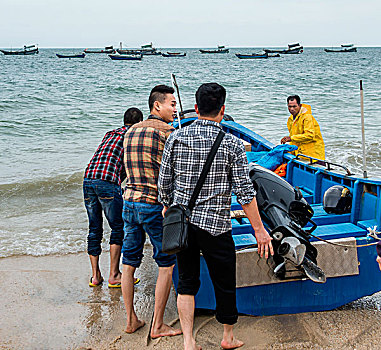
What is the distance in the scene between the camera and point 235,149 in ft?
9.28

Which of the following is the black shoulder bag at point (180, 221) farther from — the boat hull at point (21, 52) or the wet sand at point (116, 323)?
the boat hull at point (21, 52)

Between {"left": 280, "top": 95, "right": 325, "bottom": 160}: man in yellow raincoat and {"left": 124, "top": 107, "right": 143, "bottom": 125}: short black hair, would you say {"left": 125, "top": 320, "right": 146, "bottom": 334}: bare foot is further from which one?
{"left": 280, "top": 95, "right": 325, "bottom": 160}: man in yellow raincoat

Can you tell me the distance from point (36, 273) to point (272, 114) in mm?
16811

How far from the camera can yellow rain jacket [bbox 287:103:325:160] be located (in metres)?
6.31

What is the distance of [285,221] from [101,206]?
1.77m

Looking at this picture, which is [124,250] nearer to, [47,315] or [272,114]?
[47,315]

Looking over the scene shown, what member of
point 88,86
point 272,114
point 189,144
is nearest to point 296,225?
point 189,144

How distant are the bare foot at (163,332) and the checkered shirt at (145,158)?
106cm

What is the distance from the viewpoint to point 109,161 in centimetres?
421

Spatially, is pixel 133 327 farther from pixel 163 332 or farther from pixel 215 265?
pixel 215 265

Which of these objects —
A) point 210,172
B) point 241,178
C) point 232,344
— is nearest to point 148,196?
point 210,172

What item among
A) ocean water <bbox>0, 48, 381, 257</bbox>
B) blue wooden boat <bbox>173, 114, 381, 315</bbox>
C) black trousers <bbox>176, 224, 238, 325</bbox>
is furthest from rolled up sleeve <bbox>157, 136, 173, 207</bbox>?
ocean water <bbox>0, 48, 381, 257</bbox>

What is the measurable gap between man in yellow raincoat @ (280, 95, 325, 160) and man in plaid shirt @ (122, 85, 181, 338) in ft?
10.5

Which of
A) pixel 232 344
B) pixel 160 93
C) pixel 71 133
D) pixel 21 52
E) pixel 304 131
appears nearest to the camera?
pixel 232 344
